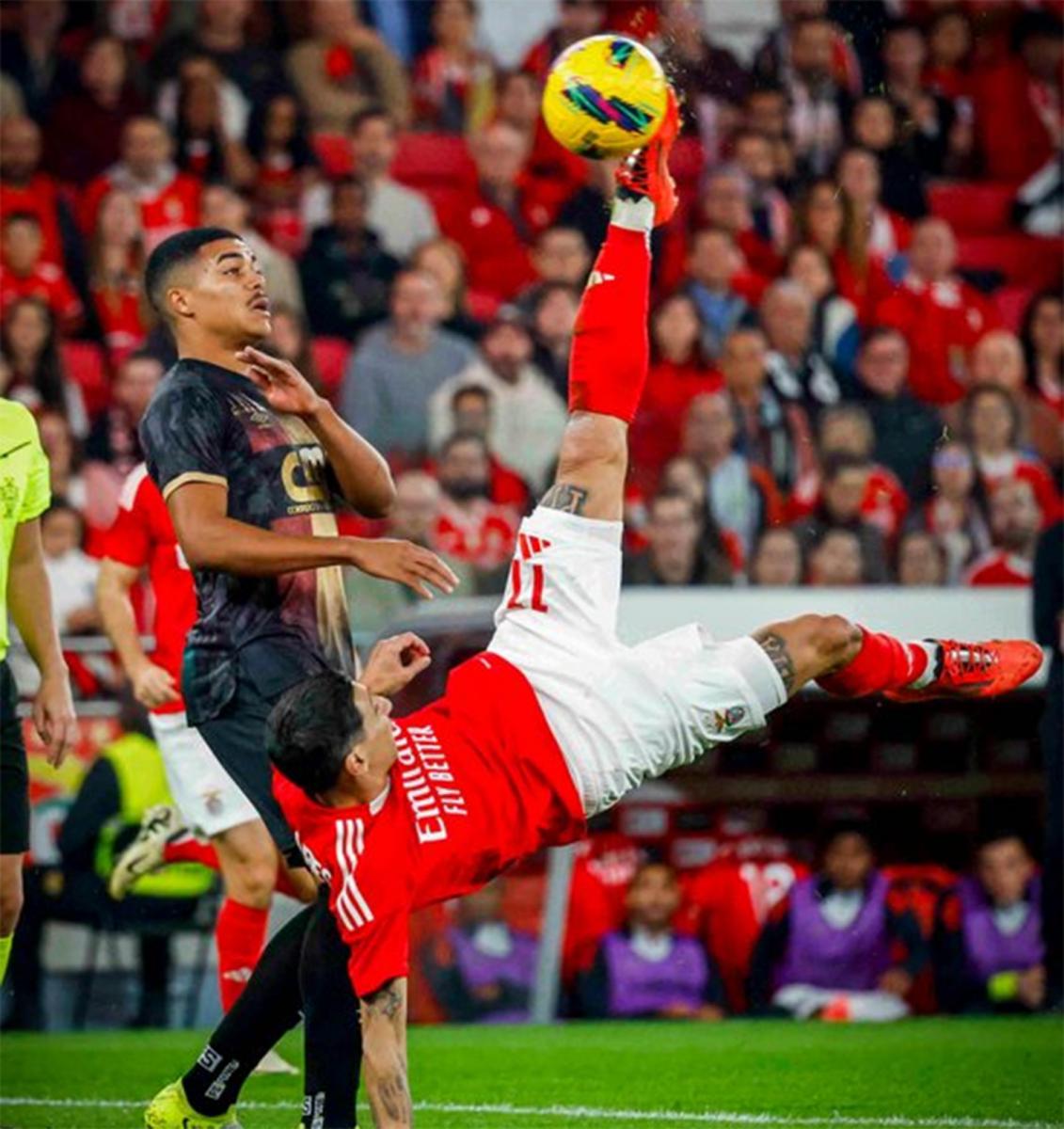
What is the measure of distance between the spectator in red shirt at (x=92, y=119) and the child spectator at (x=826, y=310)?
3778mm

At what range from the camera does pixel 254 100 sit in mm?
14383

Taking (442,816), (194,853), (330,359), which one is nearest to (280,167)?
(330,359)

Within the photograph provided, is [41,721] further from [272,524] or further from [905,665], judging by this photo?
[905,665]

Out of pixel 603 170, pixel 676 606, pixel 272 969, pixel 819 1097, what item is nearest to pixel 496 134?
pixel 603 170

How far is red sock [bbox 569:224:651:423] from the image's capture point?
250 inches

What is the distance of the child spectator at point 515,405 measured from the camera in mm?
12891

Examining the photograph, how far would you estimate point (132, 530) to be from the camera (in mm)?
8508

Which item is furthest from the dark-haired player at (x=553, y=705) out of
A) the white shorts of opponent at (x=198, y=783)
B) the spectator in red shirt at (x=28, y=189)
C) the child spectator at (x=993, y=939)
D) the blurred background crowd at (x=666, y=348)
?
the spectator in red shirt at (x=28, y=189)

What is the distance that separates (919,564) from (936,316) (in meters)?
2.38

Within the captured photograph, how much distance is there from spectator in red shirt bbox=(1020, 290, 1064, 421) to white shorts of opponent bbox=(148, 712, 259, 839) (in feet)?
22.5

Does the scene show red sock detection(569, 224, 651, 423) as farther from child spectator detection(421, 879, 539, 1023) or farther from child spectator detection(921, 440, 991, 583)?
child spectator detection(921, 440, 991, 583)

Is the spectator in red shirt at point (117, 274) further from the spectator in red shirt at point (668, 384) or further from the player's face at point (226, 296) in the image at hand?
the player's face at point (226, 296)

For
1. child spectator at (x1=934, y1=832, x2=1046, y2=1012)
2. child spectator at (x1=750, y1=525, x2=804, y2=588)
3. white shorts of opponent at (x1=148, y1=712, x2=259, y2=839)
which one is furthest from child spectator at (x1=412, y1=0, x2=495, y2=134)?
white shorts of opponent at (x1=148, y1=712, x2=259, y2=839)

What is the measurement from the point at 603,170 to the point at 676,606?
4.28 metres
